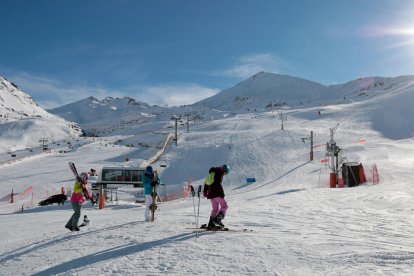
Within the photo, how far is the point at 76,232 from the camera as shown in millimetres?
11453

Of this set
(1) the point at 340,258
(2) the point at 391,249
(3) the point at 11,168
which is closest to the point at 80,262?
(1) the point at 340,258

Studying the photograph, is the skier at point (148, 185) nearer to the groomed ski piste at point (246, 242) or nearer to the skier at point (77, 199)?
the groomed ski piste at point (246, 242)

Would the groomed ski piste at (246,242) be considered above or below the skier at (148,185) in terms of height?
below

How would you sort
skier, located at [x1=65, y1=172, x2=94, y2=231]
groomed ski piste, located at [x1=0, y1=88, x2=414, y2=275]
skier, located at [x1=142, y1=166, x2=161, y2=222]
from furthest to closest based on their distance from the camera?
skier, located at [x1=142, y1=166, x2=161, y2=222] → skier, located at [x1=65, y1=172, x2=94, y2=231] → groomed ski piste, located at [x1=0, y1=88, x2=414, y2=275]

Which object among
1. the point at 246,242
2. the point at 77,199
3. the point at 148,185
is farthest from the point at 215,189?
the point at 77,199

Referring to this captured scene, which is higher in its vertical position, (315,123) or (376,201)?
(315,123)

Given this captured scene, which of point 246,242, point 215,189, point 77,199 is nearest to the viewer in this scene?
point 246,242

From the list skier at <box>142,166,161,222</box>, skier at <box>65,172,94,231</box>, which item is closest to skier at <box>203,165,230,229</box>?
skier at <box>142,166,161,222</box>

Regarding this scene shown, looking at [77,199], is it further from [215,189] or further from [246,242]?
[246,242]

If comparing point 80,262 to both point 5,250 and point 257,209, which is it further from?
point 257,209

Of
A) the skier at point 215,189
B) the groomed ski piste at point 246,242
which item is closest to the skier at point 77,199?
the groomed ski piste at point 246,242

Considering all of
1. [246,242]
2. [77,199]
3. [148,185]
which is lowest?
[246,242]

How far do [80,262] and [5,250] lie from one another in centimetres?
312

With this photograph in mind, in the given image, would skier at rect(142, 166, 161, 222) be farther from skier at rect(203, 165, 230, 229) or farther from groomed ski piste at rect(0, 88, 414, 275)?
skier at rect(203, 165, 230, 229)
